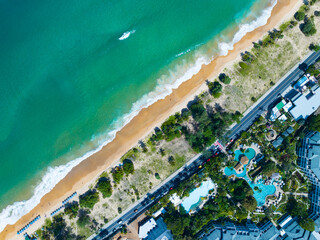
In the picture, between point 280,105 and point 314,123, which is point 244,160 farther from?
point 314,123

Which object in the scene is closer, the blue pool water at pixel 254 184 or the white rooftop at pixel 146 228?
the white rooftop at pixel 146 228

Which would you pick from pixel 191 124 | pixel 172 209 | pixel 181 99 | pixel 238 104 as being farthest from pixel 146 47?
pixel 172 209

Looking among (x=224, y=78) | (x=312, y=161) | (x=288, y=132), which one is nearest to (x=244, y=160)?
(x=288, y=132)

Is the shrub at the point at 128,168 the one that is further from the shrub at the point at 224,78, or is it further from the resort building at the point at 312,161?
the resort building at the point at 312,161

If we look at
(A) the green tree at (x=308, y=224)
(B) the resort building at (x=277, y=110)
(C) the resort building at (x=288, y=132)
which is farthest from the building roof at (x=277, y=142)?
(A) the green tree at (x=308, y=224)

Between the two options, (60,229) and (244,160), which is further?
(244,160)

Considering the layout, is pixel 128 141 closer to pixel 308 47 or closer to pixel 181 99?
pixel 181 99
